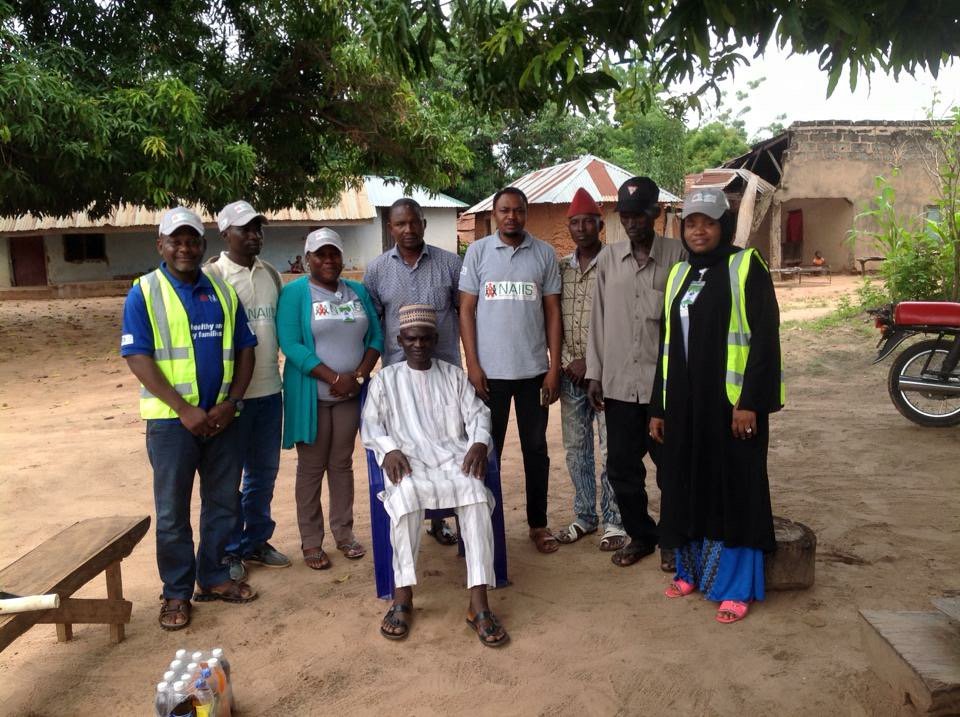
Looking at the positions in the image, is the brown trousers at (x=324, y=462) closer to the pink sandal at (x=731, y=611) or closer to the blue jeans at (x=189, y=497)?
the blue jeans at (x=189, y=497)

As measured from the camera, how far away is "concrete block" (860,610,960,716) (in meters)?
2.29

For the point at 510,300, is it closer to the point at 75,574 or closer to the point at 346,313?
the point at 346,313

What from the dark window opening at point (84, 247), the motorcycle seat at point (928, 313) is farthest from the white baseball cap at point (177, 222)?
the dark window opening at point (84, 247)

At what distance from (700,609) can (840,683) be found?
75 centimetres

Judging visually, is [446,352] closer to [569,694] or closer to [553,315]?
[553,315]

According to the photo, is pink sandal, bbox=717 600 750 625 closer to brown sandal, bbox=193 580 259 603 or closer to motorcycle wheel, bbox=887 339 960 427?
brown sandal, bbox=193 580 259 603

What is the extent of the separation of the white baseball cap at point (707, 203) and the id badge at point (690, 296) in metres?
0.31

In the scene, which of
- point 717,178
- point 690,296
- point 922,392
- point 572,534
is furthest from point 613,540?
point 717,178

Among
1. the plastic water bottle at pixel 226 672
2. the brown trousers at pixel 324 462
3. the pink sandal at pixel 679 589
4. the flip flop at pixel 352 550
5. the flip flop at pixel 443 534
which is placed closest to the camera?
the plastic water bottle at pixel 226 672

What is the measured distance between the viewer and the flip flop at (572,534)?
4.50 metres

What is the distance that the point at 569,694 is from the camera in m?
3.01

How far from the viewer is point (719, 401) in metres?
3.50

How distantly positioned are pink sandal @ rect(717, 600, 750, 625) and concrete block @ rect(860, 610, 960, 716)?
2.48ft

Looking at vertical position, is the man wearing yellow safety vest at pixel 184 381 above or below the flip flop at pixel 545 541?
above
